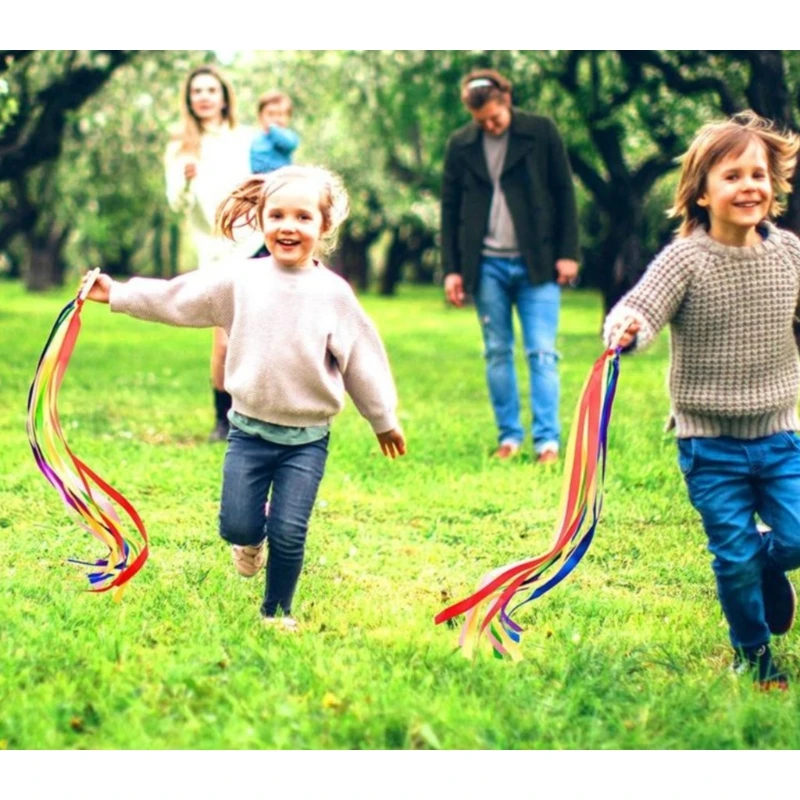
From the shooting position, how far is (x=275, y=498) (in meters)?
4.41

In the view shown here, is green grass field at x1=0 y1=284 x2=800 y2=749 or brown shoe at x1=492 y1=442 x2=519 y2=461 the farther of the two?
brown shoe at x1=492 y1=442 x2=519 y2=461

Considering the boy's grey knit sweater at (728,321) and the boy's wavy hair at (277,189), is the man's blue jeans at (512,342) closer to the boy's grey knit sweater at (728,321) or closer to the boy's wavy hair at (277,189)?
the boy's wavy hair at (277,189)

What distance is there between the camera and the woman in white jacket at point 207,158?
24.8 feet

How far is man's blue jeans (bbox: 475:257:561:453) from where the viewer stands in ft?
24.9

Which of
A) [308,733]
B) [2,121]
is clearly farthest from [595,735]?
[2,121]

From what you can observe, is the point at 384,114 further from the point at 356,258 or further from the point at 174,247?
the point at 174,247

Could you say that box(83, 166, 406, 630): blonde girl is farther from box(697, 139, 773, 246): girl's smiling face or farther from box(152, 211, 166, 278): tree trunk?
box(152, 211, 166, 278): tree trunk

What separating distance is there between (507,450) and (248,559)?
3.32 m

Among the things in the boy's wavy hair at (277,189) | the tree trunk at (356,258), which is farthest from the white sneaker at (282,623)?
the tree trunk at (356,258)

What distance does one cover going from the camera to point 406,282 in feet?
176

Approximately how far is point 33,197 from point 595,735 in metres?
25.5

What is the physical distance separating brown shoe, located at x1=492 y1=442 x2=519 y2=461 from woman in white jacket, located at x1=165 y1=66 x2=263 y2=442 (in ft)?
5.77

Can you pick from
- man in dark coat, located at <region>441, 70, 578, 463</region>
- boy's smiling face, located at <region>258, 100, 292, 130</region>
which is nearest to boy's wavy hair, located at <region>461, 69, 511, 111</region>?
man in dark coat, located at <region>441, 70, 578, 463</region>
